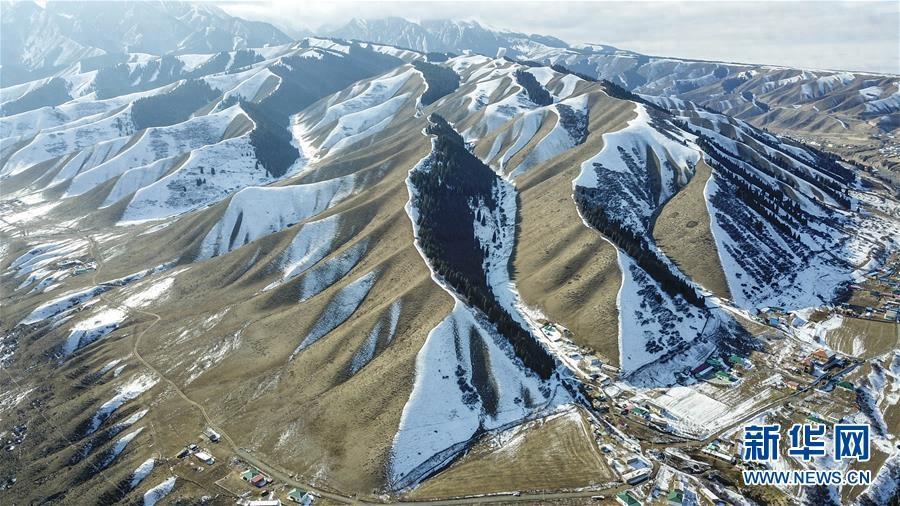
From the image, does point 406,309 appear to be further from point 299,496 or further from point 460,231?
point 460,231

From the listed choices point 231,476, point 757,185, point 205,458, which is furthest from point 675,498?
point 757,185

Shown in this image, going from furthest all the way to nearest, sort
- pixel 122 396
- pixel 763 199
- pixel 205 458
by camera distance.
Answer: pixel 763 199 → pixel 122 396 → pixel 205 458

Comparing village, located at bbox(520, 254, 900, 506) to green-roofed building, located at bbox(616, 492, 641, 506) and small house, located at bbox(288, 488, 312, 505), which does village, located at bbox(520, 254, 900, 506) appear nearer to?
green-roofed building, located at bbox(616, 492, 641, 506)

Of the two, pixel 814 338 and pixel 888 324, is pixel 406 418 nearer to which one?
pixel 814 338

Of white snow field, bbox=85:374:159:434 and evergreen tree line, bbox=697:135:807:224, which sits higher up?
evergreen tree line, bbox=697:135:807:224

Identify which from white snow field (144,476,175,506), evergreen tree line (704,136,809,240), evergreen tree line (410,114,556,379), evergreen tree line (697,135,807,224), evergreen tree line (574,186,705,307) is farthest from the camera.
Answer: evergreen tree line (697,135,807,224)

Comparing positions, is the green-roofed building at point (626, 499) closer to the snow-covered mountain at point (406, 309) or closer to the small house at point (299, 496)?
the snow-covered mountain at point (406, 309)

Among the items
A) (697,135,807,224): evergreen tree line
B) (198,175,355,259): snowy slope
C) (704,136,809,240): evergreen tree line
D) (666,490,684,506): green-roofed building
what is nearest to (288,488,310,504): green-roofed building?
(666,490,684,506): green-roofed building
